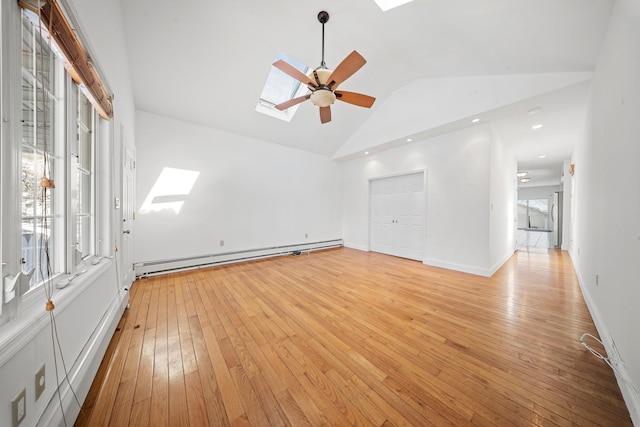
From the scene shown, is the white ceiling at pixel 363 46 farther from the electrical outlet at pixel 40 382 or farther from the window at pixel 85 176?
the electrical outlet at pixel 40 382

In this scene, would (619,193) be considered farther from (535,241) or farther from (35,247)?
(535,241)

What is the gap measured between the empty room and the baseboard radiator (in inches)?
1.4

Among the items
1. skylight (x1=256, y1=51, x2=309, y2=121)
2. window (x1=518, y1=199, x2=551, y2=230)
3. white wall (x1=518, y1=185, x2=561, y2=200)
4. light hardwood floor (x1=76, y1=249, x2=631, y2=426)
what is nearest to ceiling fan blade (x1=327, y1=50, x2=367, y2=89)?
skylight (x1=256, y1=51, x2=309, y2=121)

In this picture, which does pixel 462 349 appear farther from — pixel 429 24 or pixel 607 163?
pixel 429 24

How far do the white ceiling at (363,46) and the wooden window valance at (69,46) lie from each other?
4.93 ft

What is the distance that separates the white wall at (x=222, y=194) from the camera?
354cm

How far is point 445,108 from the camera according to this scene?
145 inches

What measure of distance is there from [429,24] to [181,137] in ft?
13.6

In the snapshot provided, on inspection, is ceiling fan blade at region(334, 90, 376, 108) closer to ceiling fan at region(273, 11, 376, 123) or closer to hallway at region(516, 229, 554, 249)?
ceiling fan at region(273, 11, 376, 123)

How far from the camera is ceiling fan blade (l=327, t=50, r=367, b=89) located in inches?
77.8

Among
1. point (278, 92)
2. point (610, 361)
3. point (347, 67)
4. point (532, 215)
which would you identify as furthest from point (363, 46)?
point (532, 215)

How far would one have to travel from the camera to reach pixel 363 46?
306cm

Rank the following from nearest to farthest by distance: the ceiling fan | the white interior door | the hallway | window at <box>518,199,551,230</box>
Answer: the ceiling fan < the white interior door < the hallway < window at <box>518,199,551,230</box>

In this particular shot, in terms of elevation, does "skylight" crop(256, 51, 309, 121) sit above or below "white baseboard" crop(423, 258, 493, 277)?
above
